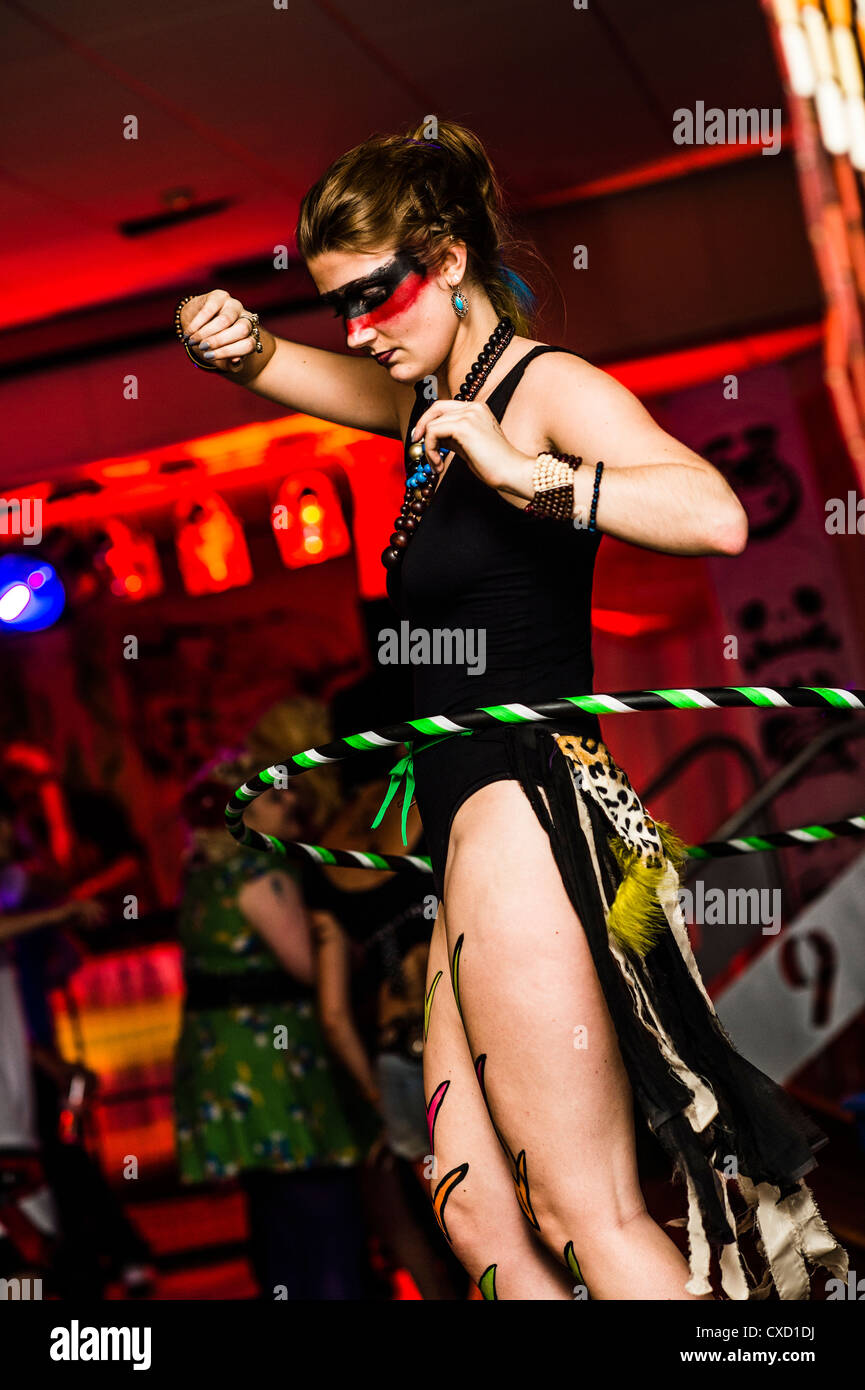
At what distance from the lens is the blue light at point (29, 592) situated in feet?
27.3

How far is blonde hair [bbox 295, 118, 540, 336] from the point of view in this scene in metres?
1.87

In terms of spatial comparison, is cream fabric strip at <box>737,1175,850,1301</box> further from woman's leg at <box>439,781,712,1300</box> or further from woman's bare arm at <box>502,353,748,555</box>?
woman's bare arm at <box>502,353,748,555</box>

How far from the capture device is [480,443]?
5.52ft

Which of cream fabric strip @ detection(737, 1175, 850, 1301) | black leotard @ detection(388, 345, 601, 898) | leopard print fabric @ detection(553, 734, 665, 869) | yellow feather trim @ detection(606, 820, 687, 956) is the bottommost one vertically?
cream fabric strip @ detection(737, 1175, 850, 1301)

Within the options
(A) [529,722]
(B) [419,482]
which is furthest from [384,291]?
(A) [529,722]

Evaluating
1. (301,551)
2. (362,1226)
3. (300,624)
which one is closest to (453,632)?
(362,1226)

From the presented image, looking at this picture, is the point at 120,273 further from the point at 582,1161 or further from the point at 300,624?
the point at 582,1161

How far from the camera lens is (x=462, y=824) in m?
1.81

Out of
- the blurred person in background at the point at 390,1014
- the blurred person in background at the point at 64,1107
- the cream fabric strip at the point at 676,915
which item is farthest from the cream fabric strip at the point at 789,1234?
the blurred person in background at the point at 64,1107

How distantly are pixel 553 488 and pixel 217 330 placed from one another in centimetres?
72

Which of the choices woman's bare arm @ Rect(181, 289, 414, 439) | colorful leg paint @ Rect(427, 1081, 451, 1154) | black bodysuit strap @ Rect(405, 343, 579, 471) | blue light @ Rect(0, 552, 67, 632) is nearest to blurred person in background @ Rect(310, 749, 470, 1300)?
woman's bare arm @ Rect(181, 289, 414, 439)

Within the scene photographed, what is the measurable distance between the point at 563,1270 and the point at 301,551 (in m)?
6.24

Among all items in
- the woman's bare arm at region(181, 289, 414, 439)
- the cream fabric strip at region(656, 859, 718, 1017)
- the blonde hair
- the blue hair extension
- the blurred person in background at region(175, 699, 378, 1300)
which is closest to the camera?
the cream fabric strip at region(656, 859, 718, 1017)

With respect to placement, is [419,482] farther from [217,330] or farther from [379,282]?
[217,330]
